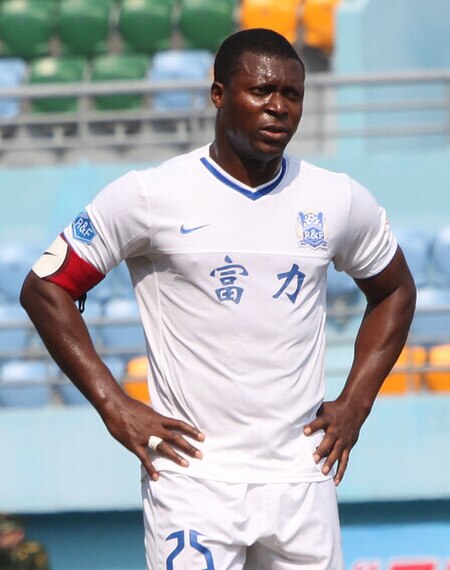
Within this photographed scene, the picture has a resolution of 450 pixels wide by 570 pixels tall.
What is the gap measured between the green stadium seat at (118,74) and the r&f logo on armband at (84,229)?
795 cm

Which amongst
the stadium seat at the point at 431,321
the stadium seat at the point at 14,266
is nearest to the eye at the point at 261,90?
the stadium seat at the point at 431,321

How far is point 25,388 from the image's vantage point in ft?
27.2

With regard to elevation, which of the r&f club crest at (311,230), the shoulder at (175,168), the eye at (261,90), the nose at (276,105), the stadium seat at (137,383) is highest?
the eye at (261,90)

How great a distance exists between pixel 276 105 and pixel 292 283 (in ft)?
1.25

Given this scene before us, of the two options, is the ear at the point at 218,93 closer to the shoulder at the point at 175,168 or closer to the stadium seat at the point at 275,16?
the shoulder at the point at 175,168

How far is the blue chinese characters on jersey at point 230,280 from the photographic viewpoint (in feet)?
9.90

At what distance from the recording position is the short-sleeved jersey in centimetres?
301

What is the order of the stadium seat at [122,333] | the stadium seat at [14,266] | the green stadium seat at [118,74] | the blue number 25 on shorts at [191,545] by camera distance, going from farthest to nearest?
the green stadium seat at [118,74] < the stadium seat at [14,266] < the stadium seat at [122,333] < the blue number 25 on shorts at [191,545]

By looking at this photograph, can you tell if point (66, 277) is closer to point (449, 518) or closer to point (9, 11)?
point (449, 518)

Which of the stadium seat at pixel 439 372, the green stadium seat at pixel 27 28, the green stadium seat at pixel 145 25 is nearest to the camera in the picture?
the stadium seat at pixel 439 372

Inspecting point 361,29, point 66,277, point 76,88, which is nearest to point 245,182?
point 66,277

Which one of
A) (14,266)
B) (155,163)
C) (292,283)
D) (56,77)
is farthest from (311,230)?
(56,77)

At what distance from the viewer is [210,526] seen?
2.98m

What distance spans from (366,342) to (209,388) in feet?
1.52
